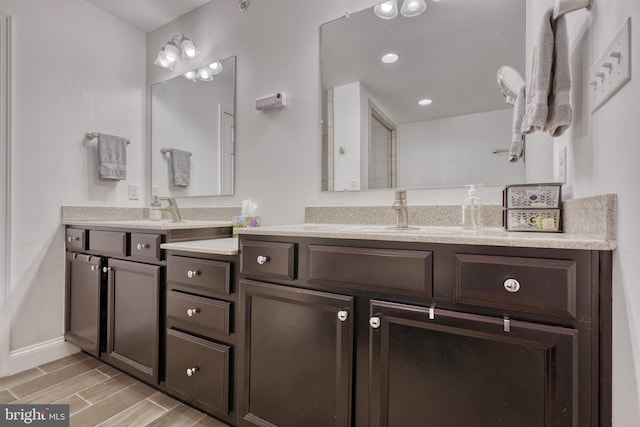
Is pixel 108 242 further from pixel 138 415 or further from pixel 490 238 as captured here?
pixel 490 238

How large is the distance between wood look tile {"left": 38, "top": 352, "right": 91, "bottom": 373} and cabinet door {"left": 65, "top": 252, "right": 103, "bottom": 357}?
0.41ft

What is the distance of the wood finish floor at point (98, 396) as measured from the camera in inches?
57.3

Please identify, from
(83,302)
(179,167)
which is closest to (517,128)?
(179,167)

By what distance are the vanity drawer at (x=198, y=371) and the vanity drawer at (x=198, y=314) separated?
46 millimetres

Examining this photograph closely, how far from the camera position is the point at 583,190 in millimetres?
911

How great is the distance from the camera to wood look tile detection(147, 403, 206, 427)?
143cm

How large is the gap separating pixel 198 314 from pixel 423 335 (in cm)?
99

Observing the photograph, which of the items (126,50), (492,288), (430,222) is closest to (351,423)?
(492,288)

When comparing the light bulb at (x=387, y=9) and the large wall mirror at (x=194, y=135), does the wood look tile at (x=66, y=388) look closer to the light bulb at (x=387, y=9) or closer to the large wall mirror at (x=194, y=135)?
the large wall mirror at (x=194, y=135)

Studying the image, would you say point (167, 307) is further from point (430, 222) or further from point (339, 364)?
point (430, 222)

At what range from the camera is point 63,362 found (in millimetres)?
2045

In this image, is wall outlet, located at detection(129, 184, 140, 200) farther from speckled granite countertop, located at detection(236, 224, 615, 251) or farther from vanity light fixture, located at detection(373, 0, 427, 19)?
vanity light fixture, located at detection(373, 0, 427, 19)

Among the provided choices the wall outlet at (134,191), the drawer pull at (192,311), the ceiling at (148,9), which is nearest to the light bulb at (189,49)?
the ceiling at (148,9)

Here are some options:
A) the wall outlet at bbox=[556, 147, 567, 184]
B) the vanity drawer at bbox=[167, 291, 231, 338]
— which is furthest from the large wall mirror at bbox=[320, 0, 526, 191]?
the vanity drawer at bbox=[167, 291, 231, 338]
